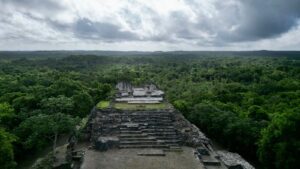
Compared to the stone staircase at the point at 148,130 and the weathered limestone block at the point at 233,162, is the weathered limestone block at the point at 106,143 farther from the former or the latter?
the weathered limestone block at the point at 233,162

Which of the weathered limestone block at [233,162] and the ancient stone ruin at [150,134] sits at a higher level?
the ancient stone ruin at [150,134]

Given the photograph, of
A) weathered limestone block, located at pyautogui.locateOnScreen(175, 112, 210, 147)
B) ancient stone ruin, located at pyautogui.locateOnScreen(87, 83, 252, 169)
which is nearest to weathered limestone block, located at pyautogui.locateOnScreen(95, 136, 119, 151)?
ancient stone ruin, located at pyautogui.locateOnScreen(87, 83, 252, 169)

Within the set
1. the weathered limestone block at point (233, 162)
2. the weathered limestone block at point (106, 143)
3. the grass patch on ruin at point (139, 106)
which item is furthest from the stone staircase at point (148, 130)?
the weathered limestone block at point (233, 162)

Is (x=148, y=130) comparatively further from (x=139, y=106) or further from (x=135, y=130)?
(x=139, y=106)

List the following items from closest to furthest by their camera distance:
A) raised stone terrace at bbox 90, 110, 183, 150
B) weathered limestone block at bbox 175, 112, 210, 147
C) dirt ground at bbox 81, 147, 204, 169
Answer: dirt ground at bbox 81, 147, 204, 169 < raised stone terrace at bbox 90, 110, 183, 150 < weathered limestone block at bbox 175, 112, 210, 147

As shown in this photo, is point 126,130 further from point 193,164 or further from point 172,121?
point 193,164

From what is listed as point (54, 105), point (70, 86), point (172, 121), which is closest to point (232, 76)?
point (70, 86)

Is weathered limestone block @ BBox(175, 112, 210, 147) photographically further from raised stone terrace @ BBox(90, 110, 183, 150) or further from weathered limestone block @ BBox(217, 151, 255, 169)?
weathered limestone block @ BBox(217, 151, 255, 169)
